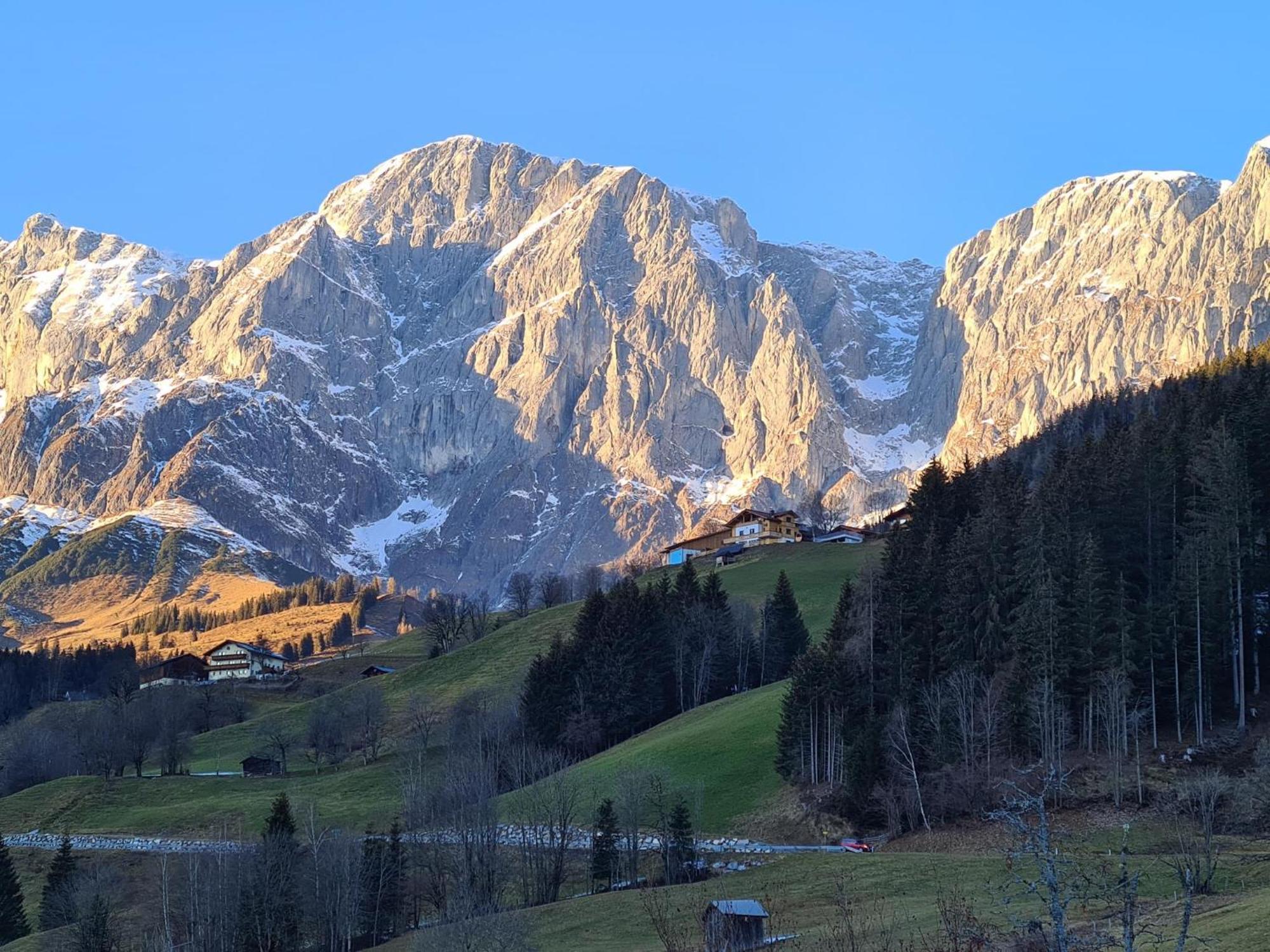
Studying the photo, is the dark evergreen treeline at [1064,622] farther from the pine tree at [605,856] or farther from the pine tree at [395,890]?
the pine tree at [395,890]

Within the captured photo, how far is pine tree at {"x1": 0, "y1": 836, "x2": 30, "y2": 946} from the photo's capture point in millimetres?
74375

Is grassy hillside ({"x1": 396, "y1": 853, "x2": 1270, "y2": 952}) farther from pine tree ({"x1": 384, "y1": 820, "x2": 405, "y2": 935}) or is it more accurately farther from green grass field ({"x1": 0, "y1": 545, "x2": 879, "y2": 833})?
green grass field ({"x1": 0, "y1": 545, "x2": 879, "y2": 833})

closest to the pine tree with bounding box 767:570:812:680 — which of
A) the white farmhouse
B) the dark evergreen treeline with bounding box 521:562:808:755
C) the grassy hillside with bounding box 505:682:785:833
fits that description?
the dark evergreen treeline with bounding box 521:562:808:755

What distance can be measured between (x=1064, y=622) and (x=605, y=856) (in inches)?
1068

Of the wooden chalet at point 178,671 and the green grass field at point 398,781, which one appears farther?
the wooden chalet at point 178,671

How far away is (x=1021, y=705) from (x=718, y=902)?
104ft

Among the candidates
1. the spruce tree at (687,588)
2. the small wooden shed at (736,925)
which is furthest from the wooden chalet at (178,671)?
the small wooden shed at (736,925)

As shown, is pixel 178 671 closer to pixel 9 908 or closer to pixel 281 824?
pixel 9 908

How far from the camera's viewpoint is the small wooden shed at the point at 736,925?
134 ft

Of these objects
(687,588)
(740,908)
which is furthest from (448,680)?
(740,908)

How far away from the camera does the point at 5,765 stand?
123 m

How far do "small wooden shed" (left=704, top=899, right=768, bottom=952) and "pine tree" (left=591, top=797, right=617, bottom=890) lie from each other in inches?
797

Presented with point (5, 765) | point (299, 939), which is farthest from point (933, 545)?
point (5, 765)

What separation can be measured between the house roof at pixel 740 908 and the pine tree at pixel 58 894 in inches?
1775
